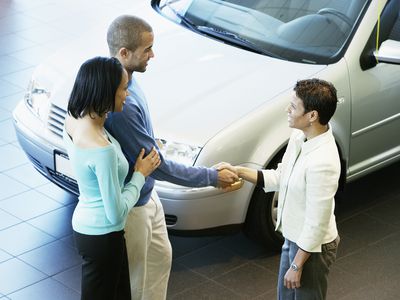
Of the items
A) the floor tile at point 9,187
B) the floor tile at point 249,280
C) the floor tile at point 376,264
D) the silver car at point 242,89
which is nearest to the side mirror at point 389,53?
the silver car at point 242,89

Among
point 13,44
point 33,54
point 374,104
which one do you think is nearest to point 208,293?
point 374,104

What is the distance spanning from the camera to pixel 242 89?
518 cm

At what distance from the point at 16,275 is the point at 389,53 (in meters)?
2.54

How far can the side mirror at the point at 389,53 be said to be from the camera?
5297mm

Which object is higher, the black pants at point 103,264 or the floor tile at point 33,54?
the black pants at point 103,264

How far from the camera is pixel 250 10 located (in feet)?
18.9

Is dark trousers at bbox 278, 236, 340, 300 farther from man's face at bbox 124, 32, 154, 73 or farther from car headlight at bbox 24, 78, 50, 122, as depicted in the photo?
car headlight at bbox 24, 78, 50, 122

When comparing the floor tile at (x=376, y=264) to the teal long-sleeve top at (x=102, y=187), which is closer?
the teal long-sleeve top at (x=102, y=187)

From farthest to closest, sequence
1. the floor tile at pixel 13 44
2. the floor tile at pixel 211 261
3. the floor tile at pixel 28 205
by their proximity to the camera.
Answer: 1. the floor tile at pixel 13 44
2. the floor tile at pixel 28 205
3. the floor tile at pixel 211 261

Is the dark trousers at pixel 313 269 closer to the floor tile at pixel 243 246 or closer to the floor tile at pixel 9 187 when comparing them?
the floor tile at pixel 243 246

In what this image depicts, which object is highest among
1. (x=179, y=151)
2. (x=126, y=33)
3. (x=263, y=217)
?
(x=126, y=33)

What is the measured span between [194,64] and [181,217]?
1.02 metres

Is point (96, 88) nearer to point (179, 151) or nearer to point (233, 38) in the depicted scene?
point (179, 151)

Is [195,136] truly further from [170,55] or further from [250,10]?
[250,10]
